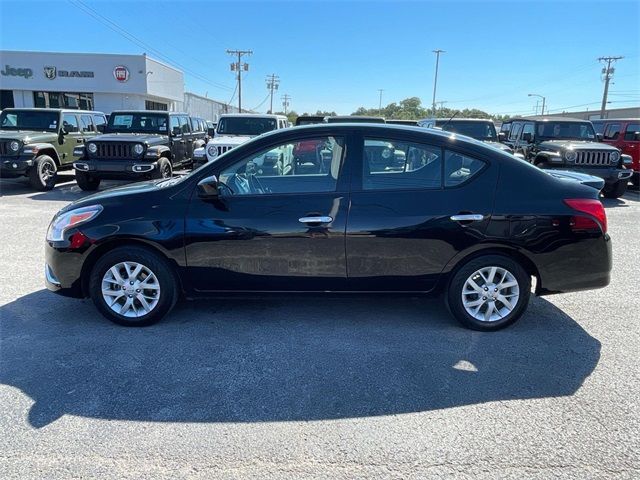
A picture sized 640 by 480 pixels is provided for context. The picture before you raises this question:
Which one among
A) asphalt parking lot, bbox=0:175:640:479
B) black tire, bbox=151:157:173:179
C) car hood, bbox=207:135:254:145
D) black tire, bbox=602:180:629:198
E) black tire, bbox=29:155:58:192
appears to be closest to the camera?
asphalt parking lot, bbox=0:175:640:479

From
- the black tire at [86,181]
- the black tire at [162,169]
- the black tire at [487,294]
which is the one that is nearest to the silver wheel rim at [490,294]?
the black tire at [487,294]

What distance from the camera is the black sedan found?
3.70m

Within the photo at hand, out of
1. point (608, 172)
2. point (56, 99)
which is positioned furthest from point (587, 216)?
point (56, 99)

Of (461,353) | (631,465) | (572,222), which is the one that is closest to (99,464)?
(461,353)

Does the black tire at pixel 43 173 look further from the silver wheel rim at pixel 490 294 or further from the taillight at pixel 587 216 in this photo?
the taillight at pixel 587 216

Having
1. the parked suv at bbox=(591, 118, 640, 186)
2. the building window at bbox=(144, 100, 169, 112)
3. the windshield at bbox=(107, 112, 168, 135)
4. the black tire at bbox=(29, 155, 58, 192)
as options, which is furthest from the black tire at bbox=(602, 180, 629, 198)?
the building window at bbox=(144, 100, 169, 112)

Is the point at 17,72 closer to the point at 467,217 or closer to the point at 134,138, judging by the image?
the point at 134,138

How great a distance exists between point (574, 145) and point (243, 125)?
8513 mm

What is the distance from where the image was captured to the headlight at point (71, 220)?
377 centimetres

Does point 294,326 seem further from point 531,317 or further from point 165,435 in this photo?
point 531,317

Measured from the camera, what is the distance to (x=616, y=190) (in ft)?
39.4

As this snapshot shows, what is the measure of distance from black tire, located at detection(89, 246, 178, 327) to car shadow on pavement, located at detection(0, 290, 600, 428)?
0.10m

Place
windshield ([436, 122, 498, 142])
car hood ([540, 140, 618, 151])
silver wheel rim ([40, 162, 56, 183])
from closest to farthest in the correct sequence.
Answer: silver wheel rim ([40, 162, 56, 183]) → car hood ([540, 140, 618, 151]) → windshield ([436, 122, 498, 142])

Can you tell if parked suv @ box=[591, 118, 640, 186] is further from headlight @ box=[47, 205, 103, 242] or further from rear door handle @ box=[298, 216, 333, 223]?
headlight @ box=[47, 205, 103, 242]
